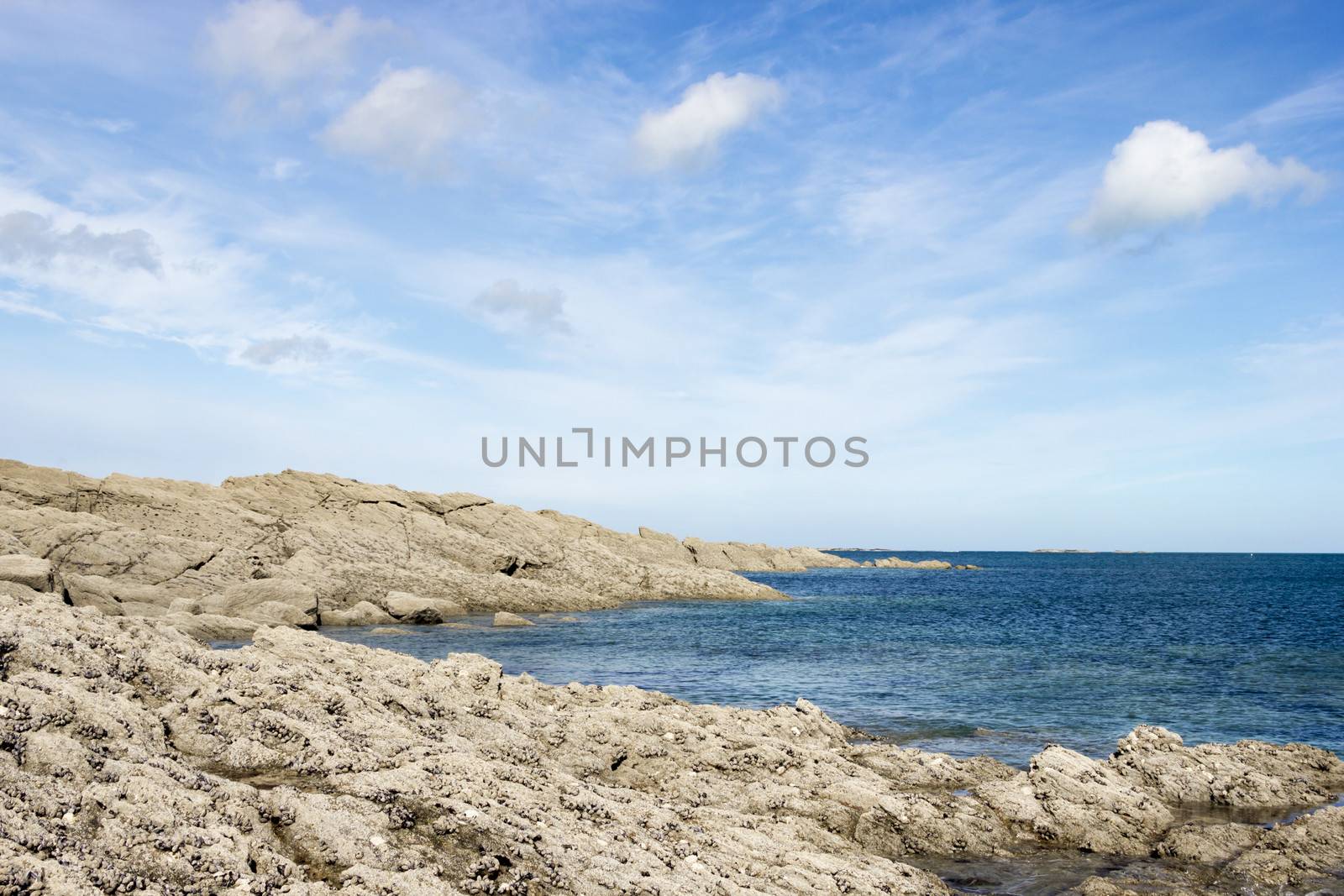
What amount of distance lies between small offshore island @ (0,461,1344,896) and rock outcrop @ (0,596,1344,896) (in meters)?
0.04

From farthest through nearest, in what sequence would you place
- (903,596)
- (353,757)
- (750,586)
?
1. (903,596)
2. (750,586)
3. (353,757)

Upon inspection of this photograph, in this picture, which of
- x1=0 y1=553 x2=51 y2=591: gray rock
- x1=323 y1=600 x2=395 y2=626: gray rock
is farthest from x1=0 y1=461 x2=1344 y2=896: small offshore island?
x1=323 y1=600 x2=395 y2=626: gray rock

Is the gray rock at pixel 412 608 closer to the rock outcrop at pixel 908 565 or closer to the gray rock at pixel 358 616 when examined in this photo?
the gray rock at pixel 358 616

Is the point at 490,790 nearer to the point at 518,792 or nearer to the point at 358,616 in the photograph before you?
the point at 518,792

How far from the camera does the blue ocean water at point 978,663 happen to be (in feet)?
88.3

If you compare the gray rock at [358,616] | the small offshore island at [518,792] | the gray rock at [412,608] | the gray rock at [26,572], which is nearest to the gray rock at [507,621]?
the gray rock at [412,608]

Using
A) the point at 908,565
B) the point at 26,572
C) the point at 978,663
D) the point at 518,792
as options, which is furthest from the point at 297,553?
the point at 908,565

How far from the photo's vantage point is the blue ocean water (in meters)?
26.9

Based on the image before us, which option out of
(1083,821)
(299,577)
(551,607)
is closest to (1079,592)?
(551,607)

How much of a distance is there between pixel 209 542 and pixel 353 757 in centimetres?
4779

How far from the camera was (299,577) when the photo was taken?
5247 cm

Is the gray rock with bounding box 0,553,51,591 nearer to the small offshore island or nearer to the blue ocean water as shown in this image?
the blue ocean water

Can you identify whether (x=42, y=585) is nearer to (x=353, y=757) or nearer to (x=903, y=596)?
(x=353, y=757)

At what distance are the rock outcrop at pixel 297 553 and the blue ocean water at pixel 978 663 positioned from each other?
4964mm
